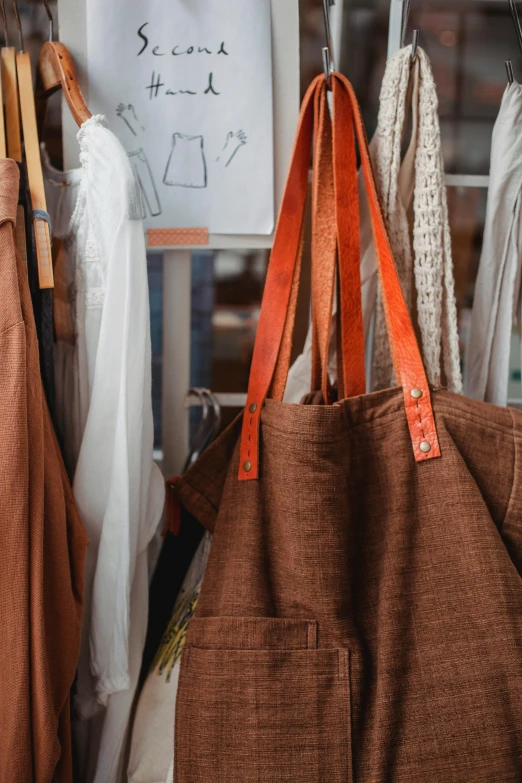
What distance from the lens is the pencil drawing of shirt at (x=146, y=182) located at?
919 mm

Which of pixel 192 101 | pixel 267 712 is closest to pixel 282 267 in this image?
pixel 192 101

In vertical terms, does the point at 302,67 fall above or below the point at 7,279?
above

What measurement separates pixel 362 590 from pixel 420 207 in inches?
20.0

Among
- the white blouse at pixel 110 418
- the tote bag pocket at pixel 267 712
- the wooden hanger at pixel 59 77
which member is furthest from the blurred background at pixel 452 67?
the tote bag pocket at pixel 267 712

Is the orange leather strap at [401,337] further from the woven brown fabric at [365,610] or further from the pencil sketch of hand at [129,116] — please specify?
the pencil sketch of hand at [129,116]

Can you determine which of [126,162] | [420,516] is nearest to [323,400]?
[420,516]

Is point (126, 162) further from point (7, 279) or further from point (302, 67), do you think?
point (302, 67)

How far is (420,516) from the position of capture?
0.74 meters

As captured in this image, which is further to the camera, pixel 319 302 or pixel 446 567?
pixel 319 302

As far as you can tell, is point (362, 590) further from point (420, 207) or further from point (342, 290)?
point (420, 207)

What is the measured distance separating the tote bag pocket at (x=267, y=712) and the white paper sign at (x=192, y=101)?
0.59 metres

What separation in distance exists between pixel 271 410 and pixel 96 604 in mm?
330

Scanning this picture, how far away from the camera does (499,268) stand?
0.91m

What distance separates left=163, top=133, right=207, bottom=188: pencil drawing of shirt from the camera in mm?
917
